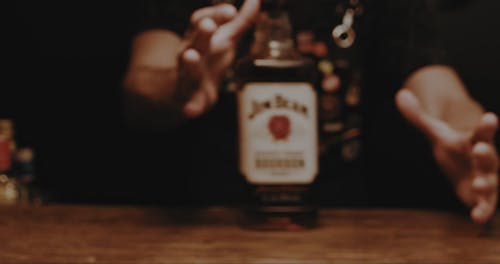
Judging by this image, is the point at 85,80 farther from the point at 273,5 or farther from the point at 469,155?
the point at 469,155

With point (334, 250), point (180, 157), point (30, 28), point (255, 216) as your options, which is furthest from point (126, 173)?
point (334, 250)

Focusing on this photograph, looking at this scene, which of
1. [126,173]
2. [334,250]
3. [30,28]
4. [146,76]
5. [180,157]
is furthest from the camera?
[30,28]

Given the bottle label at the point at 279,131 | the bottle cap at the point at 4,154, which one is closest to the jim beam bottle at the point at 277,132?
the bottle label at the point at 279,131

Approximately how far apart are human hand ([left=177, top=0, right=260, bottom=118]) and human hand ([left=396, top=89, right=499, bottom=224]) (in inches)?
11.4

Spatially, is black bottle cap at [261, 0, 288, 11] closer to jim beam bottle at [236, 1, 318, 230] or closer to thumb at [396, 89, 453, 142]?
jim beam bottle at [236, 1, 318, 230]

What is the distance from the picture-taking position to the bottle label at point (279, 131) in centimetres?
94

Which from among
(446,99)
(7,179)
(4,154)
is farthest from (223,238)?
(7,179)

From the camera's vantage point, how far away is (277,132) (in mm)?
949

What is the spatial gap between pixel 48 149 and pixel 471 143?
2.04m

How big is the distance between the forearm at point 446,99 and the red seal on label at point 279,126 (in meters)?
0.37

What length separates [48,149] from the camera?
8.87 ft

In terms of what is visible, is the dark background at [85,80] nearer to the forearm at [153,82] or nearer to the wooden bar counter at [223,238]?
the forearm at [153,82]

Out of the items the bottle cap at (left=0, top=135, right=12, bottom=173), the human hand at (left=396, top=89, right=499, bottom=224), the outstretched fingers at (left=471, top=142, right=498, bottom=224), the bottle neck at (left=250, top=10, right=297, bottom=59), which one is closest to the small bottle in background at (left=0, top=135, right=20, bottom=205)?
the bottle cap at (left=0, top=135, right=12, bottom=173)

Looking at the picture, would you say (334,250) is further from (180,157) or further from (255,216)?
(180,157)
